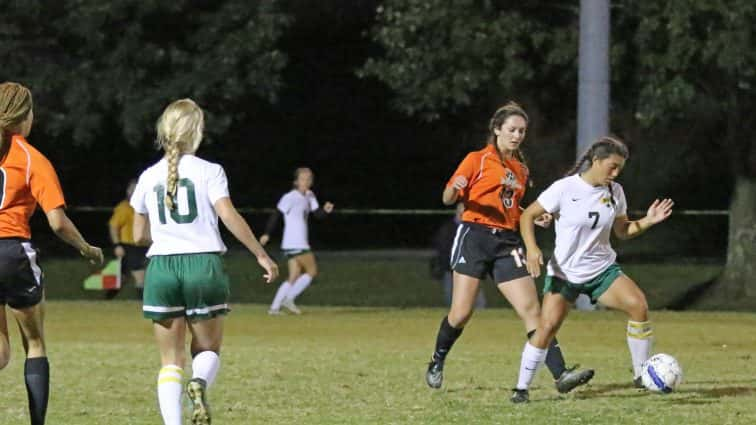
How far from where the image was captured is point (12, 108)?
8.68 m

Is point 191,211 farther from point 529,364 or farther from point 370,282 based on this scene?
point 370,282

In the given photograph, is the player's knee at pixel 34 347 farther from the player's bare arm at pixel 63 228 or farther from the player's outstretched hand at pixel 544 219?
the player's outstretched hand at pixel 544 219

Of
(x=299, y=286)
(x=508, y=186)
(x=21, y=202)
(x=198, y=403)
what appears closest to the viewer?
(x=198, y=403)

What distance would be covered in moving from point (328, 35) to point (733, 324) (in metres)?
16.4

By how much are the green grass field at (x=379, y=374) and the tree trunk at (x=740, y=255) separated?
6287mm

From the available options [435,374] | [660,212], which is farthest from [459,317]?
[660,212]

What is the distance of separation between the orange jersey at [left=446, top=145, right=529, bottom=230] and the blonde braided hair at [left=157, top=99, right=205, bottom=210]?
3.49 m

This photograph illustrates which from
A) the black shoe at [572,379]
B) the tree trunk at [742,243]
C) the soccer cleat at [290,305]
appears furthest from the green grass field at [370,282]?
the black shoe at [572,379]

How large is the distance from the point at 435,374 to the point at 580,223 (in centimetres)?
158

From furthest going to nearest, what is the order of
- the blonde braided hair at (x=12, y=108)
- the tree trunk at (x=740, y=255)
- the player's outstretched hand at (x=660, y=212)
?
the tree trunk at (x=740, y=255), the player's outstretched hand at (x=660, y=212), the blonde braided hair at (x=12, y=108)

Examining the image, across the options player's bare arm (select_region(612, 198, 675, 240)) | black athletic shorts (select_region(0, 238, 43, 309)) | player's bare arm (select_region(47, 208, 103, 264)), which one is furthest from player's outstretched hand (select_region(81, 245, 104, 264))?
player's bare arm (select_region(612, 198, 675, 240))

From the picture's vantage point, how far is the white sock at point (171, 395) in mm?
8406

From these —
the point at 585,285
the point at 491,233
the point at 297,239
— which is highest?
the point at 491,233

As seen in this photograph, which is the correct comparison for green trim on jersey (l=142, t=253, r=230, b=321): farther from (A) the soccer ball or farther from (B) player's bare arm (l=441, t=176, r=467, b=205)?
(A) the soccer ball
